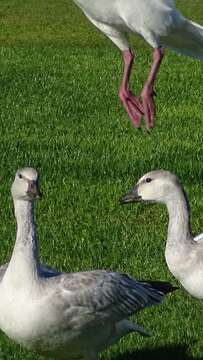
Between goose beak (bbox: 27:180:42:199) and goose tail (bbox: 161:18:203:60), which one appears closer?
goose beak (bbox: 27:180:42:199)

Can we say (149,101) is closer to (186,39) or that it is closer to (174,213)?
(174,213)

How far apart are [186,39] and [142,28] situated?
2.00 ft

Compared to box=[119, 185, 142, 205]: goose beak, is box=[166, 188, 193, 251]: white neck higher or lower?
lower

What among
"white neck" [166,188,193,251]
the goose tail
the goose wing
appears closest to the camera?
the goose wing

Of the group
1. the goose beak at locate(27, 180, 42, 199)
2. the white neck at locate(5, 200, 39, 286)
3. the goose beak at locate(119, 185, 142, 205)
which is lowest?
the goose beak at locate(119, 185, 142, 205)

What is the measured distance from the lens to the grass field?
7.51 meters

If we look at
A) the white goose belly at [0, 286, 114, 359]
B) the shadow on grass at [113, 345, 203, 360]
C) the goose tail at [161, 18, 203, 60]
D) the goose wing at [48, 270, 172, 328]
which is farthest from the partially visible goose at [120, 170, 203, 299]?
the goose tail at [161, 18, 203, 60]

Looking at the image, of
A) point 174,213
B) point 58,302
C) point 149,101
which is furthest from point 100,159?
point 58,302

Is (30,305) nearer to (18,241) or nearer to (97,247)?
(18,241)

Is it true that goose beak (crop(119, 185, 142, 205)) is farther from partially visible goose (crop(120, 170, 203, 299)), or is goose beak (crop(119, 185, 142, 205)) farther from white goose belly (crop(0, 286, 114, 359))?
white goose belly (crop(0, 286, 114, 359))

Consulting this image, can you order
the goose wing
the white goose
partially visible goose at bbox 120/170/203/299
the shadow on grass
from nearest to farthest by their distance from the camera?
the goose wing, the shadow on grass, partially visible goose at bbox 120/170/203/299, the white goose

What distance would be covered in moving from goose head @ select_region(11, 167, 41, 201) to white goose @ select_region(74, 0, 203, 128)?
3.61ft

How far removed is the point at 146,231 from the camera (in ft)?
31.5

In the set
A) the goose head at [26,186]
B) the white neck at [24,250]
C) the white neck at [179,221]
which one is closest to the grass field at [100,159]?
the white neck at [179,221]
